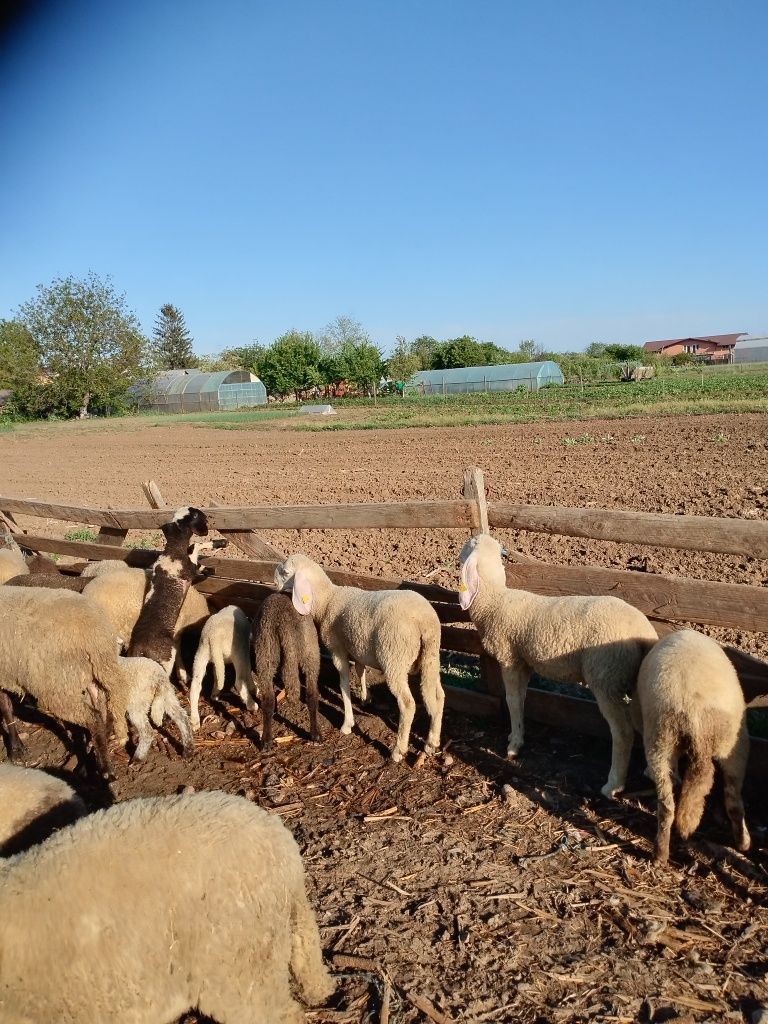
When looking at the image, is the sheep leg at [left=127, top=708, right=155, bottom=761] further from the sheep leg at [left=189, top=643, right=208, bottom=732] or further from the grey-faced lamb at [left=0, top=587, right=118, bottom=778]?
the sheep leg at [left=189, top=643, right=208, bottom=732]

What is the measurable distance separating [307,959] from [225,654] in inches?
135

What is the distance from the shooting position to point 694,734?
367 cm

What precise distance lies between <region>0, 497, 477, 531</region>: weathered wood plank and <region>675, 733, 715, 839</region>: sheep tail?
251 cm

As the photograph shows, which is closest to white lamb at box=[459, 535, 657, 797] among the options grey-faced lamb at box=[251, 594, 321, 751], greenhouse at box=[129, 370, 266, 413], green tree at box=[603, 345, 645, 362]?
grey-faced lamb at box=[251, 594, 321, 751]

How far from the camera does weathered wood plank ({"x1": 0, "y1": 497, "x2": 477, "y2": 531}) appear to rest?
5914 mm

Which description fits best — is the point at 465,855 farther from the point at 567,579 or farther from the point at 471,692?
the point at 567,579

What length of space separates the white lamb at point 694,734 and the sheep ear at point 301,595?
269 cm

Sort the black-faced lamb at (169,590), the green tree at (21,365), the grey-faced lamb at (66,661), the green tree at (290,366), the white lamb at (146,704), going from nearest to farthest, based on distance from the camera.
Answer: the grey-faced lamb at (66,661) < the white lamb at (146,704) < the black-faced lamb at (169,590) < the green tree at (21,365) < the green tree at (290,366)

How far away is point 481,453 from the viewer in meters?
22.0

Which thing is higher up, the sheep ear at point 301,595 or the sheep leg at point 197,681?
the sheep ear at point 301,595

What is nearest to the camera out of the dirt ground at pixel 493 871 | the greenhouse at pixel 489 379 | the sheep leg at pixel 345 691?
the dirt ground at pixel 493 871

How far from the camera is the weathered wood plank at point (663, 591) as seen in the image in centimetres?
442

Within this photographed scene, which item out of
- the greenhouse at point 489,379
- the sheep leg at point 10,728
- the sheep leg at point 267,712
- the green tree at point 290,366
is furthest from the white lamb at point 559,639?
the green tree at point 290,366

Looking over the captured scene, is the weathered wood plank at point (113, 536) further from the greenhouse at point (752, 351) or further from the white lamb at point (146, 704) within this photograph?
the greenhouse at point (752, 351)
